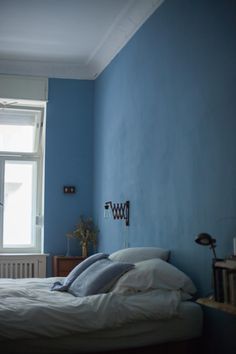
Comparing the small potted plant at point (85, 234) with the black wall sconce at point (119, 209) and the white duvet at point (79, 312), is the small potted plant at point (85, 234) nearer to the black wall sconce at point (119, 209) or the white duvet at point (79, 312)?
the black wall sconce at point (119, 209)

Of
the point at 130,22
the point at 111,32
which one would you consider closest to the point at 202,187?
the point at 130,22

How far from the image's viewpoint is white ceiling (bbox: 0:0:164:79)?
4.48m

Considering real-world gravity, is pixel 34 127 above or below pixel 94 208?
above

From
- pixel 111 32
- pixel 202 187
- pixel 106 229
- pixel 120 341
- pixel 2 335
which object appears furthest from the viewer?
pixel 106 229

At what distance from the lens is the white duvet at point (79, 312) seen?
279cm

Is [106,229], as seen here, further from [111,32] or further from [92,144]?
[111,32]

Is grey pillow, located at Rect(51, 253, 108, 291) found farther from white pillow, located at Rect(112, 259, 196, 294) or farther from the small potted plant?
the small potted plant

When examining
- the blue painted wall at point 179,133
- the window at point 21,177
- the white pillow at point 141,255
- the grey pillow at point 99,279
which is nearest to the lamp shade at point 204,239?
the blue painted wall at point 179,133

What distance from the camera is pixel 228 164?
298cm

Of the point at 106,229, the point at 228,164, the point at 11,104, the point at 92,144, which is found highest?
the point at 11,104

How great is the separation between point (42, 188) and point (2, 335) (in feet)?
11.9

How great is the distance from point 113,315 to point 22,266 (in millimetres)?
3219

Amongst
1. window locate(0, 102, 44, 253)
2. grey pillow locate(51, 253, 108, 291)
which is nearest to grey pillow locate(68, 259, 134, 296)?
grey pillow locate(51, 253, 108, 291)

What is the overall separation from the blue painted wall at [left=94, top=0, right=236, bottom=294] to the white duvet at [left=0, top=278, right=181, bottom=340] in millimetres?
363
